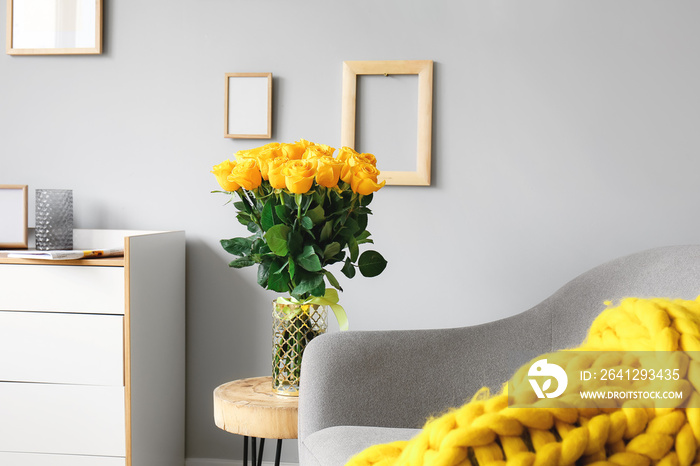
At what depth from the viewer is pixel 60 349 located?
1791 mm

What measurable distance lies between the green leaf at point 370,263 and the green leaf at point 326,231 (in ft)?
0.54

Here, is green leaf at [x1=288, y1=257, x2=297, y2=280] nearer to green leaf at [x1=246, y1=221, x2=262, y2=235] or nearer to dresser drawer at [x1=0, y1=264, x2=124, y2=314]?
green leaf at [x1=246, y1=221, x2=262, y2=235]

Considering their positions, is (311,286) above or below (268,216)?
below

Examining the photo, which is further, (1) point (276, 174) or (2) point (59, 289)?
(2) point (59, 289)

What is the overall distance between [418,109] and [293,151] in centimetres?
80

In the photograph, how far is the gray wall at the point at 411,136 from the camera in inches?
80.4

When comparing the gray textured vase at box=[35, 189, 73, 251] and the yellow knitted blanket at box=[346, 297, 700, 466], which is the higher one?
the gray textured vase at box=[35, 189, 73, 251]

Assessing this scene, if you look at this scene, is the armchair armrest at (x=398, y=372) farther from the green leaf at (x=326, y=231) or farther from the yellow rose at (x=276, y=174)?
the yellow rose at (x=276, y=174)

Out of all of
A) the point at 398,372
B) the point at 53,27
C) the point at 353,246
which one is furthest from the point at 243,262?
the point at 53,27

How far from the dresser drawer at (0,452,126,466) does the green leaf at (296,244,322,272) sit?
2.86 ft

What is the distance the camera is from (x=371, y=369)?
1376 mm

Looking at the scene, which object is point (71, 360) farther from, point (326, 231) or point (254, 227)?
point (326, 231)

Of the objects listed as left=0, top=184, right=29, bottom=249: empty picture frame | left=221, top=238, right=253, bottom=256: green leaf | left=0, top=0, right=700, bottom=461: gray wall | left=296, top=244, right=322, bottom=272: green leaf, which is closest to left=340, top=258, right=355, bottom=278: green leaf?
left=296, top=244, right=322, bottom=272: green leaf

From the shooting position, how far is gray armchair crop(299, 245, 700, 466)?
1312mm
